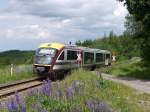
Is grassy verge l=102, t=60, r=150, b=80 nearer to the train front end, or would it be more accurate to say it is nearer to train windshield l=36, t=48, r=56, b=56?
the train front end

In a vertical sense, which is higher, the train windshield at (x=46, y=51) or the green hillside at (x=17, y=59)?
the train windshield at (x=46, y=51)

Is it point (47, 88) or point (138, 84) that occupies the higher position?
point (47, 88)

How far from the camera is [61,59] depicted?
3728cm

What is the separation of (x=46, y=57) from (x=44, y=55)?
0.37m

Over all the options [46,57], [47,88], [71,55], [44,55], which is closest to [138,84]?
[46,57]

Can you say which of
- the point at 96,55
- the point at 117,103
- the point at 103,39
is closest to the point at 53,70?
the point at 96,55

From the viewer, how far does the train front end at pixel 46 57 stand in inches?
1437

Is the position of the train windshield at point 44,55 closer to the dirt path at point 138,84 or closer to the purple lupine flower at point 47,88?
the dirt path at point 138,84

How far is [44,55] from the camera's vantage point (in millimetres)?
37406

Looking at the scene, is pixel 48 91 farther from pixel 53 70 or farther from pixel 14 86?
pixel 53 70

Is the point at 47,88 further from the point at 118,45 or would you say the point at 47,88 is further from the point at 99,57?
the point at 118,45

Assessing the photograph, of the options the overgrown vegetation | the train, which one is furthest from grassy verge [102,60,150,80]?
the overgrown vegetation

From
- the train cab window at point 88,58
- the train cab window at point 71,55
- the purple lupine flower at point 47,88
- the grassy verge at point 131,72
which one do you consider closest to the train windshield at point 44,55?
the train cab window at point 71,55

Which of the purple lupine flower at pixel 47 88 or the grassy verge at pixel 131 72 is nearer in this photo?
the purple lupine flower at pixel 47 88
